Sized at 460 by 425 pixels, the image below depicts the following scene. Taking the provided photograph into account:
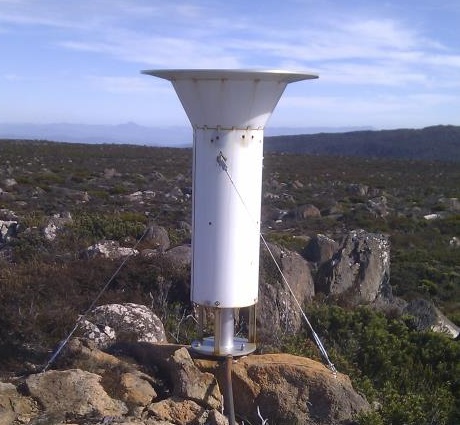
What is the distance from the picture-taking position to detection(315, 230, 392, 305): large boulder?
9.51m

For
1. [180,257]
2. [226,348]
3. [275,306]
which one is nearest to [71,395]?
[226,348]

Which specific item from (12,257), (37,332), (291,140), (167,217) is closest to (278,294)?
(37,332)

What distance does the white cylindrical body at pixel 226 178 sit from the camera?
15.0 ft

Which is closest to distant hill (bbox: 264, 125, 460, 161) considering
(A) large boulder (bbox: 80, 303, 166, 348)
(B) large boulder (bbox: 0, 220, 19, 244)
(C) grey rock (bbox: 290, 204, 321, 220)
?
(C) grey rock (bbox: 290, 204, 321, 220)

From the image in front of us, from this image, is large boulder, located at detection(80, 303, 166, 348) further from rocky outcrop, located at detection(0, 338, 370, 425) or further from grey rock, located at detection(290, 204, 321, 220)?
grey rock, located at detection(290, 204, 321, 220)

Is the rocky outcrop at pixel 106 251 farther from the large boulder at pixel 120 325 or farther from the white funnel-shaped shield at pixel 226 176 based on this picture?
the white funnel-shaped shield at pixel 226 176

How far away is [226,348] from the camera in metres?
5.01

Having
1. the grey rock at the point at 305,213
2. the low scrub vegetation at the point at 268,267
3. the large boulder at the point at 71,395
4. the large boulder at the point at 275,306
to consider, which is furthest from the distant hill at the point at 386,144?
the large boulder at the point at 71,395

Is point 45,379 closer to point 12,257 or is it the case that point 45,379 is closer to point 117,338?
point 117,338

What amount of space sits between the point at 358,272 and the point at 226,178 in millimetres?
5668

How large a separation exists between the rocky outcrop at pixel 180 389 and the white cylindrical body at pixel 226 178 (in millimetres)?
521

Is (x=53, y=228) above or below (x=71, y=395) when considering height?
above

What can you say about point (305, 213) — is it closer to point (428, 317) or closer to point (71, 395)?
point (428, 317)

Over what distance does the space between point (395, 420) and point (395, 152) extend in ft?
338
